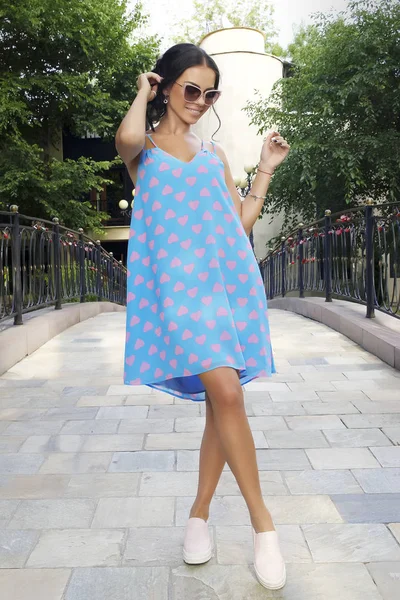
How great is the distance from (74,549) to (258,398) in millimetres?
2199

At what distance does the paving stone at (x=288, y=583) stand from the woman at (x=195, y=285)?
0.05m

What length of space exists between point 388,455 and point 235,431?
1.45m

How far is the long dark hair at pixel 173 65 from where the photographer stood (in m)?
1.99

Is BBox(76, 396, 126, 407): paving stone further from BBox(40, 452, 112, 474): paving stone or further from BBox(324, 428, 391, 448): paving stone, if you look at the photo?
BBox(324, 428, 391, 448): paving stone

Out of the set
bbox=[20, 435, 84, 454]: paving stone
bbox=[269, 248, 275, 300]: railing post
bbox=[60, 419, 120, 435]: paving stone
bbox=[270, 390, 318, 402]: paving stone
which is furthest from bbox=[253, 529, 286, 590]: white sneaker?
bbox=[269, 248, 275, 300]: railing post

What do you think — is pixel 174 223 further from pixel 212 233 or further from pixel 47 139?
pixel 47 139

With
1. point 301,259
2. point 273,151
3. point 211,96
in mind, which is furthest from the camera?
point 301,259

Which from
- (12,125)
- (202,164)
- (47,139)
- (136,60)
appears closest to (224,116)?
(136,60)

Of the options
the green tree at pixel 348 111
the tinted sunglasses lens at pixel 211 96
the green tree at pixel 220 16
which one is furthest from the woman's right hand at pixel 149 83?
the green tree at pixel 220 16

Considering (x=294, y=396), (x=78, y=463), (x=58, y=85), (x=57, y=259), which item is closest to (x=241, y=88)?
(x=58, y=85)

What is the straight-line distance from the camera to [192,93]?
1.99 metres

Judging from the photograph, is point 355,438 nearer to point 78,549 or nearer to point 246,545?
point 246,545

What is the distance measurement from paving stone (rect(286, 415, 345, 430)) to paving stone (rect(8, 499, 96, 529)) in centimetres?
143

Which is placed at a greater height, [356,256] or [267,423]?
[356,256]
